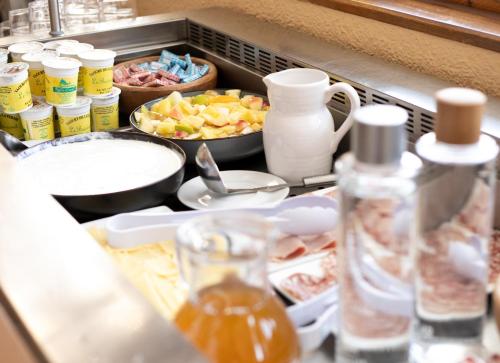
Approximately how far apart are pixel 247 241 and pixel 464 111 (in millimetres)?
227

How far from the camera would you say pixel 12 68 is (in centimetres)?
146

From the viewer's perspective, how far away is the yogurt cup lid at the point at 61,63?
4.72 ft

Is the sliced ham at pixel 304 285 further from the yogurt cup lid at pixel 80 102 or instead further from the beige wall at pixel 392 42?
the yogurt cup lid at pixel 80 102

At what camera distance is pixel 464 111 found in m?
0.71

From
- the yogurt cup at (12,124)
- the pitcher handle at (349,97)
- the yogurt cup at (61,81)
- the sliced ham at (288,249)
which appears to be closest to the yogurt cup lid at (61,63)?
the yogurt cup at (61,81)

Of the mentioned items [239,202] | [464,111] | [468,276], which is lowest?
[239,202]

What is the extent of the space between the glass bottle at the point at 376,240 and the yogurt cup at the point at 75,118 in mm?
881

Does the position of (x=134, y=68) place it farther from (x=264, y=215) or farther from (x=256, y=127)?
(x=264, y=215)

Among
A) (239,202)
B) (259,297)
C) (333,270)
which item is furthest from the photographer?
(239,202)

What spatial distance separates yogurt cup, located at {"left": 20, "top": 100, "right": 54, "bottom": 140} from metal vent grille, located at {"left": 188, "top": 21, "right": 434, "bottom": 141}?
449 millimetres

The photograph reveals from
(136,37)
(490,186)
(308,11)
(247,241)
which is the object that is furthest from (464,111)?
(136,37)

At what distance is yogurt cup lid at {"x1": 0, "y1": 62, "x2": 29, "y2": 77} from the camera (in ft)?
4.67

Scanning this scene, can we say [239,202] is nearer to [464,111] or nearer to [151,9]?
[464,111]

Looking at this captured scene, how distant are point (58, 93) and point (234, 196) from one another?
45 centimetres
